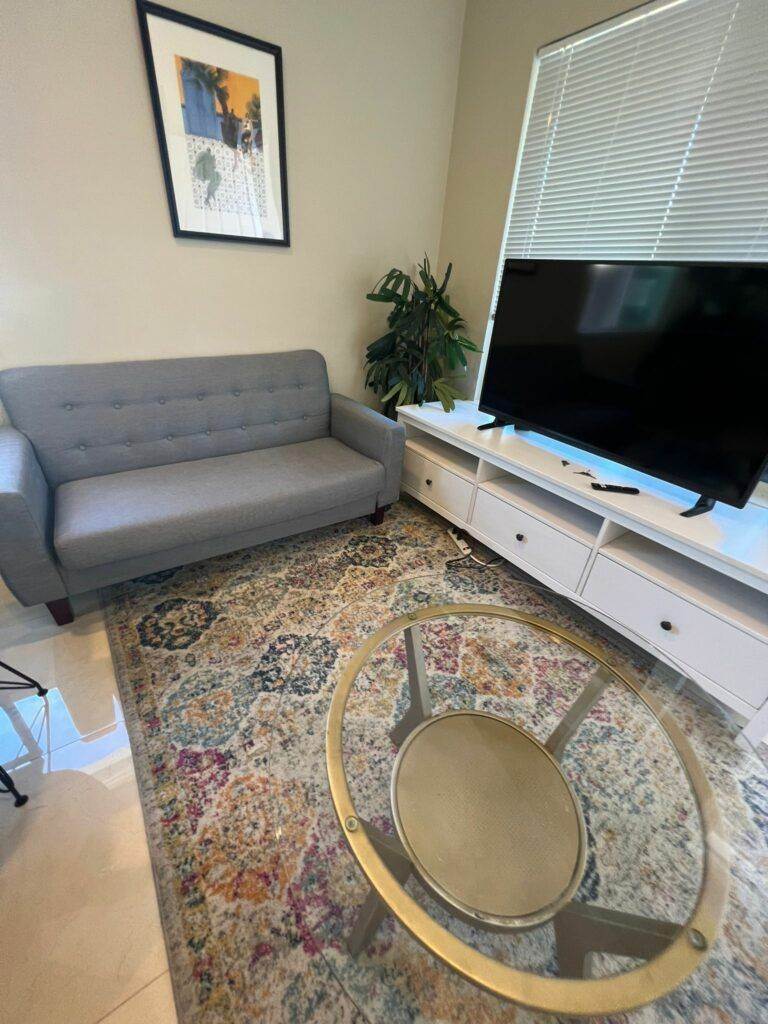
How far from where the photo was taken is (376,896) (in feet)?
2.55

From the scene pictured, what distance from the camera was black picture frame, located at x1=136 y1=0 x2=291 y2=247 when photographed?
148 centimetres

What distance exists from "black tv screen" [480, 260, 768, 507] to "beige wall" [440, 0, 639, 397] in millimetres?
623

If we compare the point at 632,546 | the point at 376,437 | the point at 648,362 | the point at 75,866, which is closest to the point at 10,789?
the point at 75,866

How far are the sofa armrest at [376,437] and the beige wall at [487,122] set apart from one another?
0.79 meters

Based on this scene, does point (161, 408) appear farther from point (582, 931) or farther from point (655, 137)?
point (655, 137)

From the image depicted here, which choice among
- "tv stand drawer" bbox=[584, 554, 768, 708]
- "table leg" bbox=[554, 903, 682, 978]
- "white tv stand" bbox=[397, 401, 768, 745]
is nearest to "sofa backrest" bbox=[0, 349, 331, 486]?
"white tv stand" bbox=[397, 401, 768, 745]

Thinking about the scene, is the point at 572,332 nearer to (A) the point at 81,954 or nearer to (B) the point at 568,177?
(B) the point at 568,177

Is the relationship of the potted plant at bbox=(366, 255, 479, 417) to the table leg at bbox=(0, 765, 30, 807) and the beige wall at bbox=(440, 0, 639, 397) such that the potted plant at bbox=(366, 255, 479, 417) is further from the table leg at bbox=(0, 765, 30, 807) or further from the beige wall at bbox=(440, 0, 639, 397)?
the table leg at bbox=(0, 765, 30, 807)

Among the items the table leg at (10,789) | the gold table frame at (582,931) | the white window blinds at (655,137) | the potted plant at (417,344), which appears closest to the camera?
the gold table frame at (582,931)

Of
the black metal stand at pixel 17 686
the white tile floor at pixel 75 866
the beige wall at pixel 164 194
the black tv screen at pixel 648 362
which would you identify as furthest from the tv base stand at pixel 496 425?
the black metal stand at pixel 17 686

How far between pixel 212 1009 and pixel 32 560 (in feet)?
4.01

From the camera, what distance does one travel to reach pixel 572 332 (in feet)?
5.26

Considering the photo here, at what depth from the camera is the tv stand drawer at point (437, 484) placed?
201cm

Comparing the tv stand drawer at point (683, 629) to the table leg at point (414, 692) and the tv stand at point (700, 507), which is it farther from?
the table leg at point (414, 692)
